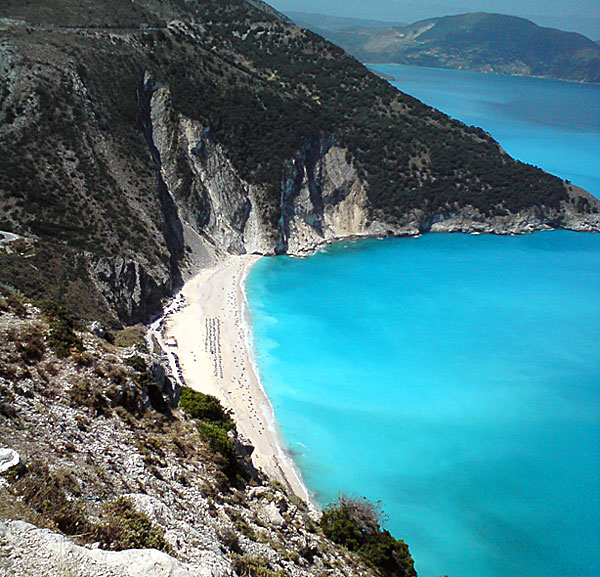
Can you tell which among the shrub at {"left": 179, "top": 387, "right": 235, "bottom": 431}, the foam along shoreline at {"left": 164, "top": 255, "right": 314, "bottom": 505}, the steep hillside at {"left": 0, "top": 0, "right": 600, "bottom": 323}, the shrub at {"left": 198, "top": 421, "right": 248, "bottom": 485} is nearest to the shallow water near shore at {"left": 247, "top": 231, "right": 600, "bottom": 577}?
the foam along shoreline at {"left": 164, "top": 255, "right": 314, "bottom": 505}

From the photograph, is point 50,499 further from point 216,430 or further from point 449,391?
point 449,391

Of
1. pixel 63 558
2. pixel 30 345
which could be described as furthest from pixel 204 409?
pixel 63 558

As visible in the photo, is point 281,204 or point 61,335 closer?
point 61,335

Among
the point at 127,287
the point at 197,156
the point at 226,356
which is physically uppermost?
the point at 197,156

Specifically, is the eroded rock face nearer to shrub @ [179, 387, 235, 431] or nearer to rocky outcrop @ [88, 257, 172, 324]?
shrub @ [179, 387, 235, 431]

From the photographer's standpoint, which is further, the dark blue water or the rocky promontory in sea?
the dark blue water

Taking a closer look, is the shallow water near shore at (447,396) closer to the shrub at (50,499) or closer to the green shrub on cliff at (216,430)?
the green shrub on cliff at (216,430)
